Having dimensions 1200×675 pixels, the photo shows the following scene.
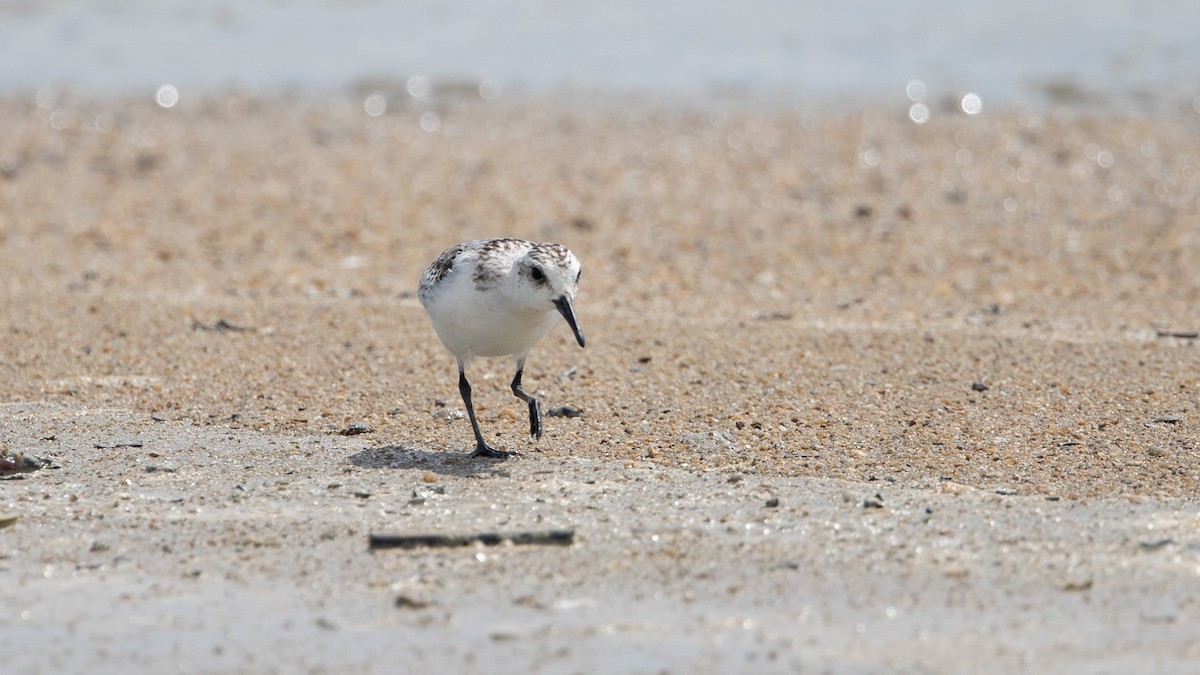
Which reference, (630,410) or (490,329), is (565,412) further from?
(490,329)

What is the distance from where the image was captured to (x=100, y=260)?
10.2 m

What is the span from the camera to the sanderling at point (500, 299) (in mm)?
5965

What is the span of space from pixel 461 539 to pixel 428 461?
115 centimetres

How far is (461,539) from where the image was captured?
15.8 feet

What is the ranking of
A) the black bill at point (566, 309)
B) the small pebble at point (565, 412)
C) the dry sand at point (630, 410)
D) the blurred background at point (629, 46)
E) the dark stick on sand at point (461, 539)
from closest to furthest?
1. the dry sand at point (630, 410)
2. the dark stick on sand at point (461, 539)
3. the black bill at point (566, 309)
4. the small pebble at point (565, 412)
5. the blurred background at point (629, 46)

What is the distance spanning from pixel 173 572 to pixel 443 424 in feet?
6.91

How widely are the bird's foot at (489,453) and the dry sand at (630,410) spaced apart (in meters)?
0.09

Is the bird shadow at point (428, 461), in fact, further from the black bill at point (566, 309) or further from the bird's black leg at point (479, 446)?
the black bill at point (566, 309)

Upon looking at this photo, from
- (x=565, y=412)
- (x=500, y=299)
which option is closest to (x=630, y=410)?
(x=565, y=412)

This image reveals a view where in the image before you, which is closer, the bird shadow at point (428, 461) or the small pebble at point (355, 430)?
the bird shadow at point (428, 461)

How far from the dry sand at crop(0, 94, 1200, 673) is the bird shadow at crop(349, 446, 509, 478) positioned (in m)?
0.02

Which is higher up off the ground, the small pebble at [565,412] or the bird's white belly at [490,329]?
the bird's white belly at [490,329]

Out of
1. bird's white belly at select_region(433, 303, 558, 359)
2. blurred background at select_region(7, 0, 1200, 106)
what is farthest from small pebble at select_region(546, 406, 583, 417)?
blurred background at select_region(7, 0, 1200, 106)

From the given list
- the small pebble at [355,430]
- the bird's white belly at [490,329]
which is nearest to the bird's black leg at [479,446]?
the bird's white belly at [490,329]
